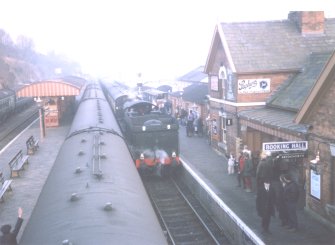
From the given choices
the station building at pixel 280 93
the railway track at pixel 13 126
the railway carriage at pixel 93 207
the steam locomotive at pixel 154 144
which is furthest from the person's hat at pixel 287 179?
the railway track at pixel 13 126

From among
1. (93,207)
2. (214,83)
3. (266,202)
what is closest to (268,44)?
(214,83)

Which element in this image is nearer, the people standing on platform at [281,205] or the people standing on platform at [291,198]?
the people standing on platform at [291,198]

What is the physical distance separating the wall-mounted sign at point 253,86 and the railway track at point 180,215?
4584 millimetres

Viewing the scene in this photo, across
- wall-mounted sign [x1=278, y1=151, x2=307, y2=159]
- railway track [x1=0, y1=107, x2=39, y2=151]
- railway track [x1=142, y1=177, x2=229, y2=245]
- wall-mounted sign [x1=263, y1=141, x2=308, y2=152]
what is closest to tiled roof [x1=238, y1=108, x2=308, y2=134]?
wall-mounted sign [x1=263, y1=141, x2=308, y2=152]

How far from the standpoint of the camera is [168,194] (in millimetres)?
14914

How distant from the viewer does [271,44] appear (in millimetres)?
18094

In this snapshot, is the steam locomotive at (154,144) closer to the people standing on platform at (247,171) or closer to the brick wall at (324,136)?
the people standing on platform at (247,171)

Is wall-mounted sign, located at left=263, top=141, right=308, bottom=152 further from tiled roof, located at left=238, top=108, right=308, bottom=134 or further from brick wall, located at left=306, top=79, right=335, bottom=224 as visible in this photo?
tiled roof, located at left=238, top=108, right=308, bottom=134

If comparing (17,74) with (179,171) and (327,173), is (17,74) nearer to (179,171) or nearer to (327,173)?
(179,171)

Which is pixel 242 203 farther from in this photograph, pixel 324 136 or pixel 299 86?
pixel 299 86

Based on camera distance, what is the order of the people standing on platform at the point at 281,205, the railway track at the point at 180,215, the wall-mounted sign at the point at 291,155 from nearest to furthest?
the people standing on platform at the point at 281,205 → the railway track at the point at 180,215 → the wall-mounted sign at the point at 291,155

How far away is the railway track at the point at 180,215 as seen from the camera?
11047 millimetres

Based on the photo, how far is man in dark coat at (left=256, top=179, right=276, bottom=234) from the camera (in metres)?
10.1

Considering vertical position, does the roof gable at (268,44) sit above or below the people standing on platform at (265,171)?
above
